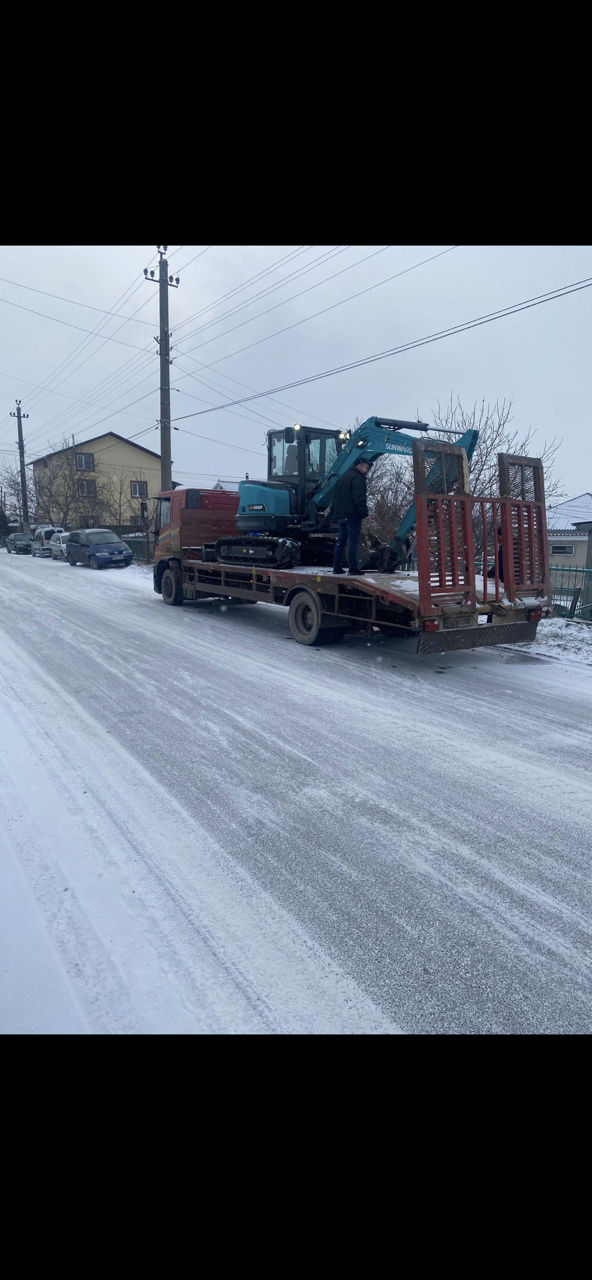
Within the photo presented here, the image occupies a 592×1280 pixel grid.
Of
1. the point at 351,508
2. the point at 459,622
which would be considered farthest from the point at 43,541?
the point at 459,622

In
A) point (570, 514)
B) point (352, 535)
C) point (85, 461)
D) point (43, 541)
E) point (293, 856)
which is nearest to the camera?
point (293, 856)

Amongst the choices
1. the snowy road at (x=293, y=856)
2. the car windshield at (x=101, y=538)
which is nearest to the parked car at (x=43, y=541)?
the car windshield at (x=101, y=538)

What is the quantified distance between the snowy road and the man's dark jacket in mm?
2718

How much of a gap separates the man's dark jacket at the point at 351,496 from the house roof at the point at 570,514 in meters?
30.7

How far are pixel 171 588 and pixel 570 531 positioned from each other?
29312mm

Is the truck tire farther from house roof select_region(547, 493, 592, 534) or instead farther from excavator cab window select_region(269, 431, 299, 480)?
house roof select_region(547, 493, 592, 534)

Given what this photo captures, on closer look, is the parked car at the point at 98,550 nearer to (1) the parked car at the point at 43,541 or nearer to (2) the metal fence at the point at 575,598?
(1) the parked car at the point at 43,541

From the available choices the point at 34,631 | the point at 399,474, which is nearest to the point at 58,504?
the point at 399,474

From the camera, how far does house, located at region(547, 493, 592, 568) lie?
36594 mm

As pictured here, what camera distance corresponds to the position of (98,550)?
86.5 feet

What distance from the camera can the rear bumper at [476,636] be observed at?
302 inches

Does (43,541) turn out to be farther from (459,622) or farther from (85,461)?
(459,622)

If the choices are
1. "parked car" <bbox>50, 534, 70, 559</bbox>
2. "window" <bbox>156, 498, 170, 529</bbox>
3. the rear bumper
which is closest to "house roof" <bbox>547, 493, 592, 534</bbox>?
"parked car" <bbox>50, 534, 70, 559</bbox>

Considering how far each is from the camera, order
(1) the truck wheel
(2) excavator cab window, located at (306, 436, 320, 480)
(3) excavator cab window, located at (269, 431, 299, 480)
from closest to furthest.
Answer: (2) excavator cab window, located at (306, 436, 320, 480), (3) excavator cab window, located at (269, 431, 299, 480), (1) the truck wheel
